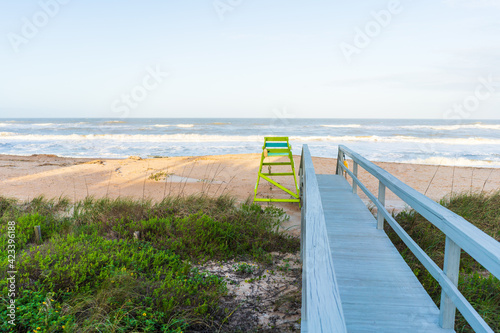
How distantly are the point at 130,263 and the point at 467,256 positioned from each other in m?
4.23

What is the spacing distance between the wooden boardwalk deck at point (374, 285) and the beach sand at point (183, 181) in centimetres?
193

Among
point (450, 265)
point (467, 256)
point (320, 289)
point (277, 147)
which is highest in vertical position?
point (277, 147)

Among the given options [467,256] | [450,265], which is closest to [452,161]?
[467,256]

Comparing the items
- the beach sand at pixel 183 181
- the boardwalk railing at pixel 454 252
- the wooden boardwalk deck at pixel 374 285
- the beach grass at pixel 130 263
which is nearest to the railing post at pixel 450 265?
the boardwalk railing at pixel 454 252

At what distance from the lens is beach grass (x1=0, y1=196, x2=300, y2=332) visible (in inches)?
98.1

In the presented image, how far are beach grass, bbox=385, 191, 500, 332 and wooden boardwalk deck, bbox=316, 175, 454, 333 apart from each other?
512mm

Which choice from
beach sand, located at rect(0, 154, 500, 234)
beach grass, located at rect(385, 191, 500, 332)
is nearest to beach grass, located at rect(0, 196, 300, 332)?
beach sand, located at rect(0, 154, 500, 234)

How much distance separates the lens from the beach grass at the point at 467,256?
2.95m

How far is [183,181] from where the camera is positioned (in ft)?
32.9

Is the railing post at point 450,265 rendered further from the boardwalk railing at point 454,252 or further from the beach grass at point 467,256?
the beach grass at point 467,256

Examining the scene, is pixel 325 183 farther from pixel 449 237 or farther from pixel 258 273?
pixel 449 237

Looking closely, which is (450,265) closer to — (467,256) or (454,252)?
(454,252)

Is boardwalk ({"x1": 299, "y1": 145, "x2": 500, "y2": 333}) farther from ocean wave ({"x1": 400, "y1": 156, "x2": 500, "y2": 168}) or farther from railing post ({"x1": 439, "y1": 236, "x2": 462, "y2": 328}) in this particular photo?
ocean wave ({"x1": 400, "y1": 156, "x2": 500, "y2": 168})

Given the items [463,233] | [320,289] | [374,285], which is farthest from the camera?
[374,285]
